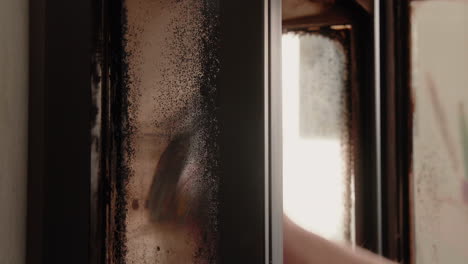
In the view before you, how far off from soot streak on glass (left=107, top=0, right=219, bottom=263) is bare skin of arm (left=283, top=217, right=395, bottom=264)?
407mm

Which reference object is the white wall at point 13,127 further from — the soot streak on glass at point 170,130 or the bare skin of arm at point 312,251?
the bare skin of arm at point 312,251

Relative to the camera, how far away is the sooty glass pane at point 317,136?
112cm

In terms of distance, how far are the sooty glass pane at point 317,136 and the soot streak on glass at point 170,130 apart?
52cm

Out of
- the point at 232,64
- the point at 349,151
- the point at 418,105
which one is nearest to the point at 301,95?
the point at 349,151

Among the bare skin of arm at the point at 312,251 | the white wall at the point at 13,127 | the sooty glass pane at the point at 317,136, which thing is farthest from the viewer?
the sooty glass pane at the point at 317,136

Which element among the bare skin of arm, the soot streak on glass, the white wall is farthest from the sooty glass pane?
the white wall

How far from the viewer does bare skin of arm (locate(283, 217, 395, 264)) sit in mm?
963

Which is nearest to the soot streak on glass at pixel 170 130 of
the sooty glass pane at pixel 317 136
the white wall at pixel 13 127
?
the white wall at pixel 13 127

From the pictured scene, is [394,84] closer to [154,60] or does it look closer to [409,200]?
[409,200]

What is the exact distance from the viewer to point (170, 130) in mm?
619

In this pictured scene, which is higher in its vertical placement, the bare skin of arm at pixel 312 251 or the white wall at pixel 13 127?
the white wall at pixel 13 127

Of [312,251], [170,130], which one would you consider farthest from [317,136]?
[170,130]

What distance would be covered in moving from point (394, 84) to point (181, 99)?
0.79 m

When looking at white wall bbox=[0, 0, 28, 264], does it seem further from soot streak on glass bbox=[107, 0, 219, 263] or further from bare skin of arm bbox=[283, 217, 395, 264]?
bare skin of arm bbox=[283, 217, 395, 264]
